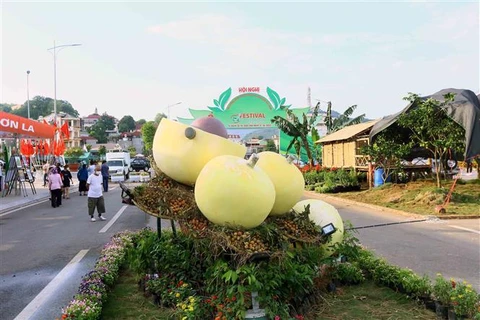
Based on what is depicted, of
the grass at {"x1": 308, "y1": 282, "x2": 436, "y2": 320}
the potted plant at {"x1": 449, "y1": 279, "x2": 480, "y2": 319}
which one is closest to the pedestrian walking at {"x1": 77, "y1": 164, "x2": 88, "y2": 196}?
the grass at {"x1": 308, "y1": 282, "x2": 436, "y2": 320}

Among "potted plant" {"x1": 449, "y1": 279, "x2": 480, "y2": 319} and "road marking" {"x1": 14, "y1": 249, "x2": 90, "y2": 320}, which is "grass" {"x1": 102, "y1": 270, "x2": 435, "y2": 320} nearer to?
"potted plant" {"x1": 449, "y1": 279, "x2": 480, "y2": 319}

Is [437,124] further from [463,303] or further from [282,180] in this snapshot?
[282,180]

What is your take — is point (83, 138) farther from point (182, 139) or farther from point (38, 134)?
point (182, 139)

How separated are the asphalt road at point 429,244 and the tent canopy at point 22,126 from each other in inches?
567

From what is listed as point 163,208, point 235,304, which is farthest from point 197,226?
point 235,304

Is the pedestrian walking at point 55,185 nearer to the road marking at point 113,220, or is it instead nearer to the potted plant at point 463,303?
the road marking at point 113,220

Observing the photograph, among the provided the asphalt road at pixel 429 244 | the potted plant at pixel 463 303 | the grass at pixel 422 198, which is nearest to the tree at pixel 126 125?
the grass at pixel 422 198

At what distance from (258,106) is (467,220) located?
4147 cm

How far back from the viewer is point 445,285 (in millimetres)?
4617

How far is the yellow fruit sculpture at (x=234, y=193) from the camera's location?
148 inches

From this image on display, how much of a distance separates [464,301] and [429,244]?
5172mm

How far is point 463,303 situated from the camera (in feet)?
14.0

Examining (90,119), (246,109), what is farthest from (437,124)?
(90,119)

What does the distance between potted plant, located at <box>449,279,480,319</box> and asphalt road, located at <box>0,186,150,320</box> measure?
15.0ft
